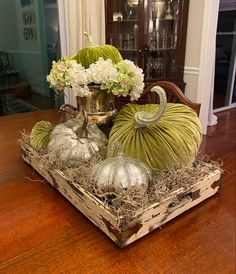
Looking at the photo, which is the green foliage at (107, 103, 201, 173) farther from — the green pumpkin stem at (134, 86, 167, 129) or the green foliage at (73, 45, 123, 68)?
the green foliage at (73, 45, 123, 68)

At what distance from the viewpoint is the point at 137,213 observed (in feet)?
1.90

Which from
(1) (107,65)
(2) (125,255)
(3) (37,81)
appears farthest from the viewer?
(3) (37,81)

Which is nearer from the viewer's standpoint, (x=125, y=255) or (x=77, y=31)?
(x=125, y=255)

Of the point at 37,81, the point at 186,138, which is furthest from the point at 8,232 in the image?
the point at 37,81

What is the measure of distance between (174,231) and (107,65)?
495 millimetres

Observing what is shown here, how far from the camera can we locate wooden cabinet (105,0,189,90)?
2.71 meters

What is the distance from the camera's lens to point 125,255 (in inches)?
22.6

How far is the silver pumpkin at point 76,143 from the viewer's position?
764mm

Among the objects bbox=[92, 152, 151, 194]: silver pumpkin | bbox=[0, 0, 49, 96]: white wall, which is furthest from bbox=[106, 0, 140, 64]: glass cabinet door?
bbox=[92, 152, 151, 194]: silver pumpkin

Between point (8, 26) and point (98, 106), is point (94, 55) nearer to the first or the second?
point (98, 106)

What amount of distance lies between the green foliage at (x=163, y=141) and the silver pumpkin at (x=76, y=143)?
55 millimetres

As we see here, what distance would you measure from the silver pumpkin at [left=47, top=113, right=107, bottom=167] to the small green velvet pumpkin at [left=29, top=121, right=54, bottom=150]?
13 centimetres

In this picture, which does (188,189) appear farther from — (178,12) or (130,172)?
(178,12)

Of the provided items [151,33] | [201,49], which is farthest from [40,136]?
[201,49]
